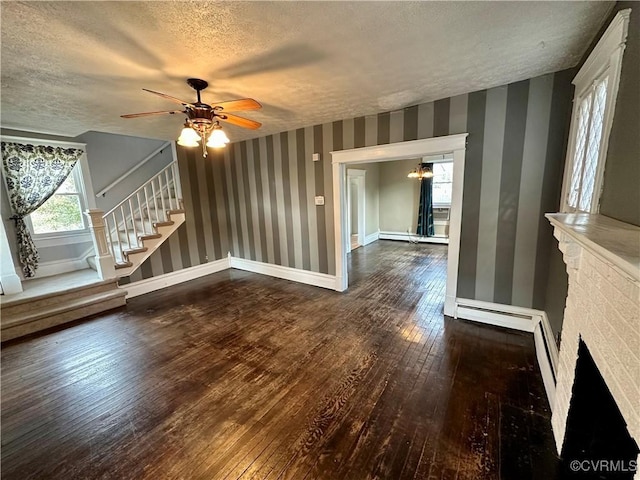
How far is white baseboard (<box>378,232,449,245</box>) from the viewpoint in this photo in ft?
23.7

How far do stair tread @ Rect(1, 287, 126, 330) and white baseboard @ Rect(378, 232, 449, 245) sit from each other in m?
6.51

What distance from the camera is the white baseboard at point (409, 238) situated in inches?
285

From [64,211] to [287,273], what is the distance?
3.81 m

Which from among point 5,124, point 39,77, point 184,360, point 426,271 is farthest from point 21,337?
point 426,271

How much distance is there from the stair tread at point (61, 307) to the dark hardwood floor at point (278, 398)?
257mm

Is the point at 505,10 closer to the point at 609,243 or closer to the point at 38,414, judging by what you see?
the point at 609,243

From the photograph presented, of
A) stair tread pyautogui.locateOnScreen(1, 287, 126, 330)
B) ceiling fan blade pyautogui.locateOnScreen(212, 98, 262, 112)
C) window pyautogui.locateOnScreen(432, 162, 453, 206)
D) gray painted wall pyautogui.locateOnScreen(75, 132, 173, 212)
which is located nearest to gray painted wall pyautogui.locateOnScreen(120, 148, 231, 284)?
stair tread pyautogui.locateOnScreen(1, 287, 126, 330)

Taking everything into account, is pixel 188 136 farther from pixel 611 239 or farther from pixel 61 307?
pixel 61 307

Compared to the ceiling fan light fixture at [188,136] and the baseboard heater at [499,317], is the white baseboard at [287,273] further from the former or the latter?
the ceiling fan light fixture at [188,136]

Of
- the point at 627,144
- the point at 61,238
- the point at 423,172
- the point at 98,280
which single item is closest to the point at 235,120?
the point at 627,144

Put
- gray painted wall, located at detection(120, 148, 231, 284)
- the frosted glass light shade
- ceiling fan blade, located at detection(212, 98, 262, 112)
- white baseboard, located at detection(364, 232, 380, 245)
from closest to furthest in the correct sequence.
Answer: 1. ceiling fan blade, located at detection(212, 98, 262, 112)
2. the frosted glass light shade
3. gray painted wall, located at detection(120, 148, 231, 284)
4. white baseboard, located at detection(364, 232, 380, 245)

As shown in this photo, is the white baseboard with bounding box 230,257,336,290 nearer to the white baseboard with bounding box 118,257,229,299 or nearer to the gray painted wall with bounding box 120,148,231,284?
the white baseboard with bounding box 118,257,229,299

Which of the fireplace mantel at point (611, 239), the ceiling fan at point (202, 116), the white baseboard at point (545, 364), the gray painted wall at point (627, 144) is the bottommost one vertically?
the white baseboard at point (545, 364)

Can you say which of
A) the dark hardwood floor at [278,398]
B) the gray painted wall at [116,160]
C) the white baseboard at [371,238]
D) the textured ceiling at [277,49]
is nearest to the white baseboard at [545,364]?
the dark hardwood floor at [278,398]
